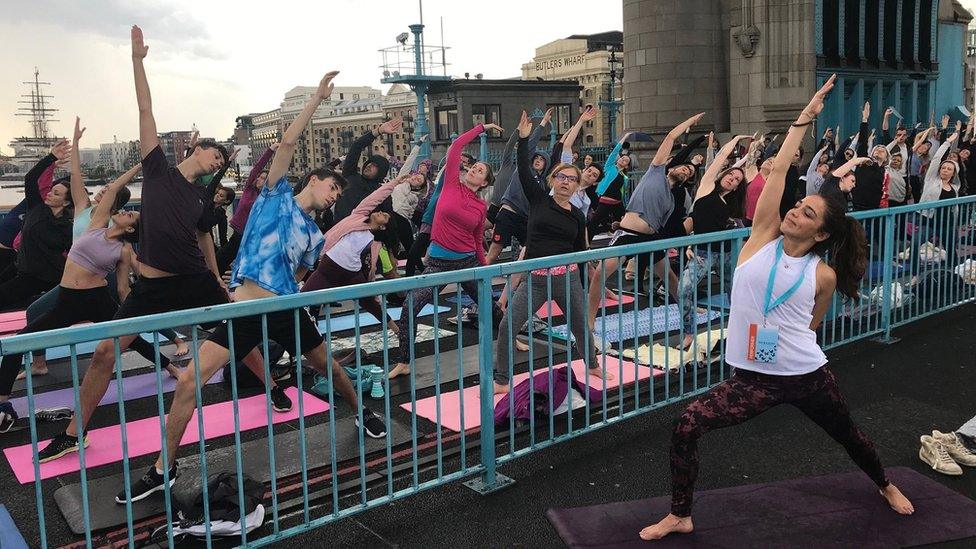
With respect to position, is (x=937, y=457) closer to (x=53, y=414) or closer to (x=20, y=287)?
(x=53, y=414)

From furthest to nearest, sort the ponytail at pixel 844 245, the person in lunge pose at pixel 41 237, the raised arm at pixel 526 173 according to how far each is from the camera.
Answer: the person in lunge pose at pixel 41 237 → the raised arm at pixel 526 173 → the ponytail at pixel 844 245

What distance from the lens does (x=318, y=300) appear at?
3.71m

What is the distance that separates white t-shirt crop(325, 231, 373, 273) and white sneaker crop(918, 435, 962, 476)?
444 centimetres

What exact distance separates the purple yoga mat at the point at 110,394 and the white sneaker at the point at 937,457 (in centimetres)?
530

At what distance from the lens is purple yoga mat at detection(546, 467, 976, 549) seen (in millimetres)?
3871

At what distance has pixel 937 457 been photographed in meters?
4.71

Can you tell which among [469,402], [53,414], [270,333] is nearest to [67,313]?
[53,414]

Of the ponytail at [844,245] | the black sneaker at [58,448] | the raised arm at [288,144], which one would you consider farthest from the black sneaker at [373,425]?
the ponytail at [844,245]

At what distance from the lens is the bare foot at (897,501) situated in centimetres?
408

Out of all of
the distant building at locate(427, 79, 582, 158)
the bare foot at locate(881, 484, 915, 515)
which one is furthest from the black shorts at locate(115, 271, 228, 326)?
the distant building at locate(427, 79, 582, 158)

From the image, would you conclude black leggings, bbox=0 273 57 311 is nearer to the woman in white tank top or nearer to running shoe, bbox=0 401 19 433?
running shoe, bbox=0 401 19 433

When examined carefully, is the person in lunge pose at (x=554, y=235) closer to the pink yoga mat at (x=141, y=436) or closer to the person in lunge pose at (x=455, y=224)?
the person in lunge pose at (x=455, y=224)

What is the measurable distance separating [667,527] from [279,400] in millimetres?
3270

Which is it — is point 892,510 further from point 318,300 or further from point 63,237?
point 63,237
